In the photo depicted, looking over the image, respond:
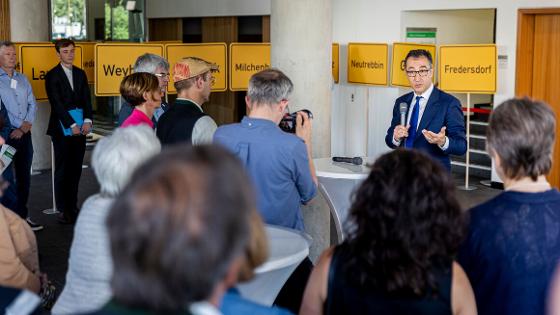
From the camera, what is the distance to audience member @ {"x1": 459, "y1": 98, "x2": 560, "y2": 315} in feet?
8.17

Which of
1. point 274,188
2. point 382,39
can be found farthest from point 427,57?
point 382,39

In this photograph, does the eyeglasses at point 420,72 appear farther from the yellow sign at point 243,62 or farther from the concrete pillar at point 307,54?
the yellow sign at point 243,62

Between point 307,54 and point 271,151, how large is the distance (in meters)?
2.22

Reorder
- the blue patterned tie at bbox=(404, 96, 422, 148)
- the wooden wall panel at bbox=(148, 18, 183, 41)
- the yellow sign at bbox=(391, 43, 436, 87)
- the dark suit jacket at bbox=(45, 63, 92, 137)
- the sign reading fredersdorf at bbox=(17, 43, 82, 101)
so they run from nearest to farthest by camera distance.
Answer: the blue patterned tie at bbox=(404, 96, 422, 148), the dark suit jacket at bbox=(45, 63, 92, 137), the sign reading fredersdorf at bbox=(17, 43, 82, 101), the yellow sign at bbox=(391, 43, 436, 87), the wooden wall panel at bbox=(148, 18, 183, 41)

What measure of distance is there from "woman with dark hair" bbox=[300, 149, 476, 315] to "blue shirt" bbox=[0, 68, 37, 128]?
222 inches

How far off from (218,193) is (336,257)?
1032 mm

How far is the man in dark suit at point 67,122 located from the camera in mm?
7742

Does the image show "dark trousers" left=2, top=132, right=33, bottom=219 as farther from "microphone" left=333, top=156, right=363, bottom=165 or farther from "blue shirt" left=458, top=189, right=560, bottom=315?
"blue shirt" left=458, top=189, right=560, bottom=315

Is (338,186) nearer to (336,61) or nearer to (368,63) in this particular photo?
(368,63)

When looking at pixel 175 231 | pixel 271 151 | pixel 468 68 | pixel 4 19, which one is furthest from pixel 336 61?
pixel 175 231

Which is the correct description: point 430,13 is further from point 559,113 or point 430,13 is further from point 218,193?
point 218,193

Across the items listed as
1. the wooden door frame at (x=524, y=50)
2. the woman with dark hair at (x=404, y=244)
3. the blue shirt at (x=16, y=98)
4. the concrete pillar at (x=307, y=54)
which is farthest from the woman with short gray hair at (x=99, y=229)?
the wooden door frame at (x=524, y=50)

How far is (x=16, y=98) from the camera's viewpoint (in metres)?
7.41

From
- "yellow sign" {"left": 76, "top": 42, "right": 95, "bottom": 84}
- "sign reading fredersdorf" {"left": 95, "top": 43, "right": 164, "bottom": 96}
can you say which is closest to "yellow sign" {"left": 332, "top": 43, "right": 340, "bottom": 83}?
"sign reading fredersdorf" {"left": 95, "top": 43, "right": 164, "bottom": 96}
